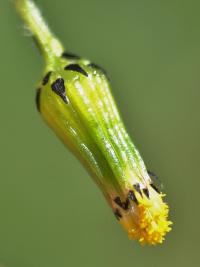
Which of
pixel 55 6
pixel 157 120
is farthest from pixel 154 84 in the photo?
pixel 55 6

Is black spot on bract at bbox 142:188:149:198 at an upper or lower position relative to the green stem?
lower

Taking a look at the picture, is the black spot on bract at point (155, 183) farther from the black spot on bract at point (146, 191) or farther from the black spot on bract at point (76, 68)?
the black spot on bract at point (76, 68)

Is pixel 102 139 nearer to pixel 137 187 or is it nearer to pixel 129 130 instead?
pixel 137 187

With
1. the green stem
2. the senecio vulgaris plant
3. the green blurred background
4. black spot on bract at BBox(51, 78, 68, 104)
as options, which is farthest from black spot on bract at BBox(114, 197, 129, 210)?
the green blurred background

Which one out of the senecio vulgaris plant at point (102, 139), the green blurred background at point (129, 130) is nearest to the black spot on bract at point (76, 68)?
the senecio vulgaris plant at point (102, 139)

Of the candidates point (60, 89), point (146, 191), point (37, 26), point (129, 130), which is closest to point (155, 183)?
point (146, 191)

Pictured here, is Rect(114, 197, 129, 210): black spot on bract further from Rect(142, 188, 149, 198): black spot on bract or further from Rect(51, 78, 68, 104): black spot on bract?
Rect(51, 78, 68, 104): black spot on bract
